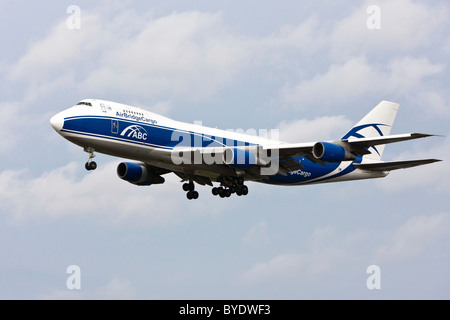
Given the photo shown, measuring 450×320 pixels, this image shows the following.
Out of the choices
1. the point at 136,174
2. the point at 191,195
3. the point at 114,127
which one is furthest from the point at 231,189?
the point at 114,127

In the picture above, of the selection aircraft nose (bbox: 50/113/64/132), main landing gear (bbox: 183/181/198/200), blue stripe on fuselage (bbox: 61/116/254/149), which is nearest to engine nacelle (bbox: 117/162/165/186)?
main landing gear (bbox: 183/181/198/200)

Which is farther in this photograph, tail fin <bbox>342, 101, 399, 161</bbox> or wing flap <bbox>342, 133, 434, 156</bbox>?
tail fin <bbox>342, 101, 399, 161</bbox>

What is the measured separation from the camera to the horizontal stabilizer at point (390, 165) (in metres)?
48.3

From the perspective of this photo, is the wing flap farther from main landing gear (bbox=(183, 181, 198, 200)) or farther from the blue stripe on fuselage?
main landing gear (bbox=(183, 181, 198, 200))

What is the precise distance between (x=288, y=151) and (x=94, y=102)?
12.3 metres

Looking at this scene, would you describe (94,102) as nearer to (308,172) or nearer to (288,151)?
(288,151)

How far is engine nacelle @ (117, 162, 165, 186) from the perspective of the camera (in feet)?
170

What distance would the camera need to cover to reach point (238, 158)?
1838 inches

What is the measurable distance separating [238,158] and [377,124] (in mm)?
14700

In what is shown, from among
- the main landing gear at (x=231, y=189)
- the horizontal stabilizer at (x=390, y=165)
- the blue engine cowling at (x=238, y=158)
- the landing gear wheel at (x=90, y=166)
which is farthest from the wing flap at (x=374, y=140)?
the landing gear wheel at (x=90, y=166)

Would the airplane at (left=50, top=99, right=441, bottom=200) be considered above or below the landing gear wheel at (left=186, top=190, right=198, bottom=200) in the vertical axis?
above

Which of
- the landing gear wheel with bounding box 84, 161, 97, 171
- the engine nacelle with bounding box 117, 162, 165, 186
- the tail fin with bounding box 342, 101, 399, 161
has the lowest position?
the landing gear wheel with bounding box 84, 161, 97, 171

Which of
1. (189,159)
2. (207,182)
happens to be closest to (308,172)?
(207,182)

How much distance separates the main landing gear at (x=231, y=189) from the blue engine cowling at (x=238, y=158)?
2.40 meters
